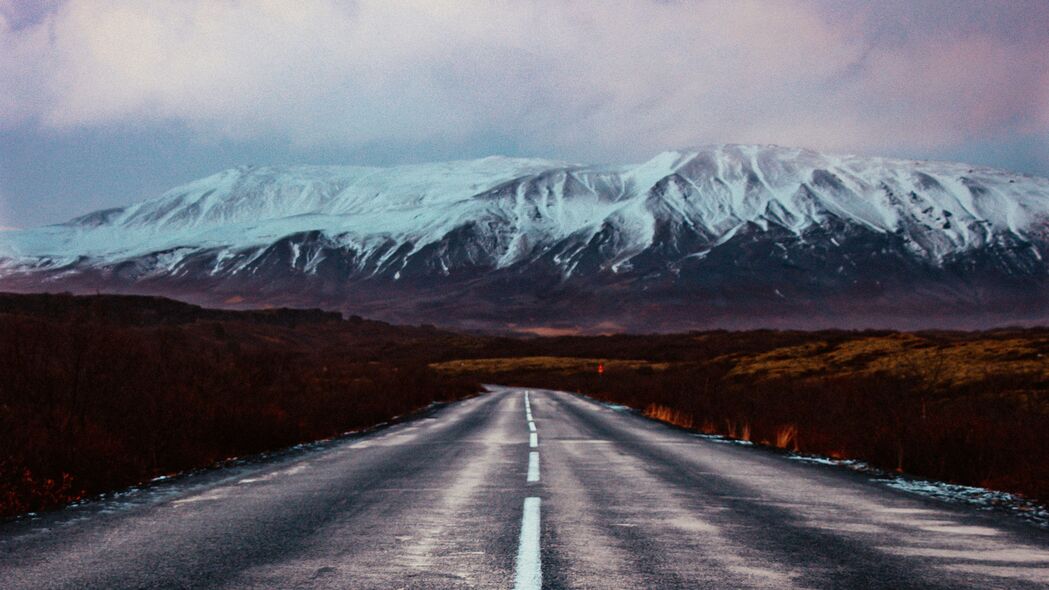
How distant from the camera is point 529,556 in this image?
23.4ft

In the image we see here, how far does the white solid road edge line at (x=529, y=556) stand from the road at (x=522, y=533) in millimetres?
28

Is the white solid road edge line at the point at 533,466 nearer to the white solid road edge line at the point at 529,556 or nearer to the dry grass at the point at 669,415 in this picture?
the white solid road edge line at the point at 529,556

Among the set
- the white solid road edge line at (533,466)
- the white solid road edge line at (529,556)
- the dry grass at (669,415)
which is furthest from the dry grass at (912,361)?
the white solid road edge line at (529,556)

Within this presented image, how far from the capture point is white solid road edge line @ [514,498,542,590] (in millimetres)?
6262

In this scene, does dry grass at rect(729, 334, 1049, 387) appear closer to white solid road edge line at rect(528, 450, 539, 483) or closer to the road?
white solid road edge line at rect(528, 450, 539, 483)

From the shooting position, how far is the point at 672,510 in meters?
9.75

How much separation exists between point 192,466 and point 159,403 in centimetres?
245

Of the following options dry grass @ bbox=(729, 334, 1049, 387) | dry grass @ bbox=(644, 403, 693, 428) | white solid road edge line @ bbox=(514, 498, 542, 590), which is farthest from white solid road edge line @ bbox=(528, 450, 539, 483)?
dry grass @ bbox=(729, 334, 1049, 387)

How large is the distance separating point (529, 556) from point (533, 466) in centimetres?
718

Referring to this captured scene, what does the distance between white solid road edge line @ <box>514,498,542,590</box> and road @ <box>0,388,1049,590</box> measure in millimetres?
28

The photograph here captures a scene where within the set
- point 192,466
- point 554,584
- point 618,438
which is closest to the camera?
point 554,584

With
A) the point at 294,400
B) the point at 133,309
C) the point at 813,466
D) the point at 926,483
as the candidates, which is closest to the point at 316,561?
the point at 926,483

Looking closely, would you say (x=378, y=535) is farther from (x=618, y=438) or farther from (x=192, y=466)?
(x=618, y=438)

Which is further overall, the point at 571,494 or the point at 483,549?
the point at 571,494
